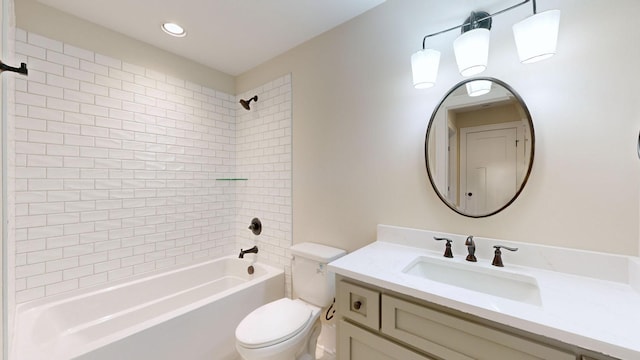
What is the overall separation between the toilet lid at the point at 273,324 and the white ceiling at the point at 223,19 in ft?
6.67

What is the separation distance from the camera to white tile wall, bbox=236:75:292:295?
218 centimetres

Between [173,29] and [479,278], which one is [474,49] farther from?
[173,29]

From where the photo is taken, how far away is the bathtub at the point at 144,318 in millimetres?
1304

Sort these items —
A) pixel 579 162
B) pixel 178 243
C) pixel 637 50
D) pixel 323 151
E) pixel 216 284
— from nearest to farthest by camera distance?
pixel 637 50
pixel 579 162
pixel 323 151
pixel 178 243
pixel 216 284

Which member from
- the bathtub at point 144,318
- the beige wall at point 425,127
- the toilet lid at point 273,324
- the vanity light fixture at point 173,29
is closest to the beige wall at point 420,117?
the beige wall at point 425,127

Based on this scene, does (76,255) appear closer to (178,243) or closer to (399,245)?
(178,243)

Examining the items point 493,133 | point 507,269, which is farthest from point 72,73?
point 507,269

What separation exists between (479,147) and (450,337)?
92cm

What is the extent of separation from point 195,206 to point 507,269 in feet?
8.11

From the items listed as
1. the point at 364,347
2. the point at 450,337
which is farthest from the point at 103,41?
the point at 450,337

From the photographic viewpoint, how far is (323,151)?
1.91m

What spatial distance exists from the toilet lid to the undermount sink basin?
76cm

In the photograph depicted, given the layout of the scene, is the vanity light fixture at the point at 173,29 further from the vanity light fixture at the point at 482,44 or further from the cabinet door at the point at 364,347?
the cabinet door at the point at 364,347

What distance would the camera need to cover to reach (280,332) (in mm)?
1347
